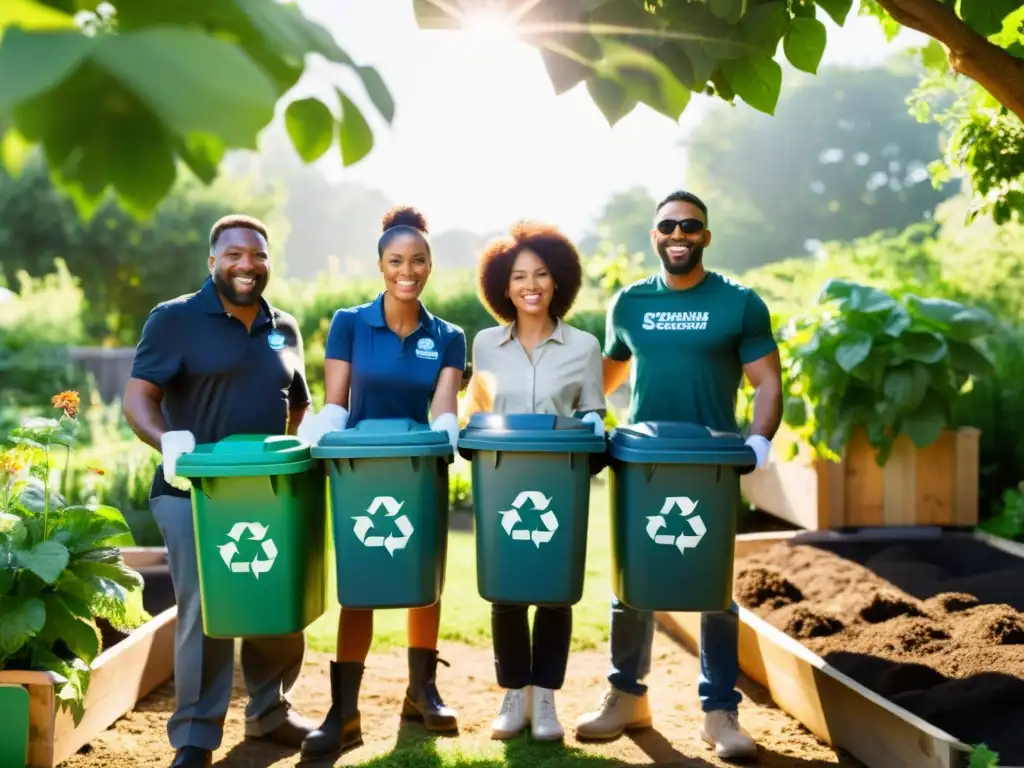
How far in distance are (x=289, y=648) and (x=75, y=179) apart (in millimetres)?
2896

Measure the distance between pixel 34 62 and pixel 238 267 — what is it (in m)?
2.64

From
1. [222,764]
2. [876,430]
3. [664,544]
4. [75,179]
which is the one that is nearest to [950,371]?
[876,430]

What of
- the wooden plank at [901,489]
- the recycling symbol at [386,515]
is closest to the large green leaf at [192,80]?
the recycling symbol at [386,515]

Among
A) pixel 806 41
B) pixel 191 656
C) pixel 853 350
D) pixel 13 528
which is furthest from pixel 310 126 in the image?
pixel 853 350

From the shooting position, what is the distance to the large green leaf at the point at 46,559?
3.14 meters

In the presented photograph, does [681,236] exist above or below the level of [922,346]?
above

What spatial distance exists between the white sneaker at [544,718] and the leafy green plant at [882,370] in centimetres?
273

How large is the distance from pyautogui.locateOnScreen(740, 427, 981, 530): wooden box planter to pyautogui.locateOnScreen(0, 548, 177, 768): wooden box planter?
3538 mm

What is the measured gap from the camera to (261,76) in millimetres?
808

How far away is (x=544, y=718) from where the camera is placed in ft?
11.8

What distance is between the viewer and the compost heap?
3.27 m

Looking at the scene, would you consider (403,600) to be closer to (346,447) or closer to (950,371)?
(346,447)

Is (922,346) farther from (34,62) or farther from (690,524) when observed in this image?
(34,62)

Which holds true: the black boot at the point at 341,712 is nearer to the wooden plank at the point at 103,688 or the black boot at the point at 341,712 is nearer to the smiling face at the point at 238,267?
the wooden plank at the point at 103,688
